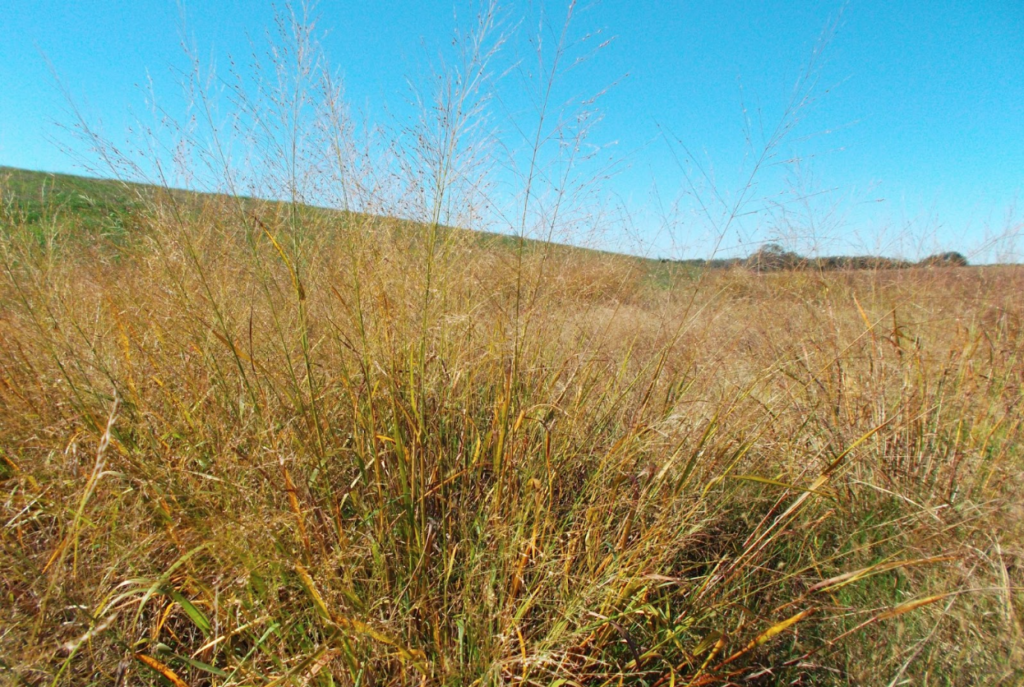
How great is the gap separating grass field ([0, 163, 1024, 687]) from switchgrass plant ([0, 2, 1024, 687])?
1 cm

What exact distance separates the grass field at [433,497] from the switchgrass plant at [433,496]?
0.01 meters

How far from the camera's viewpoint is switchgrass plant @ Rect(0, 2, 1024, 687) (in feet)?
3.02

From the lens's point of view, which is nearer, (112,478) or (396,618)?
(396,618)

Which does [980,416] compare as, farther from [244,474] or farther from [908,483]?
[244,474]

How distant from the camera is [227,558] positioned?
96 centimetres

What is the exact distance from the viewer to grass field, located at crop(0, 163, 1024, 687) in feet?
3.02

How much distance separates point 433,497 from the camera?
3.63ft

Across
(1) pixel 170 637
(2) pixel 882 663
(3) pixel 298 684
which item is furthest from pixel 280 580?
(2) pixel 882 663

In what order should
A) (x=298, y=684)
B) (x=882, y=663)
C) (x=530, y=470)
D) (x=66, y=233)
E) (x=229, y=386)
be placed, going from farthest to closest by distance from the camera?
(x=66, y=233) → (x=229, y=386) → (x=530, y=470) → (x=882, y=663) → (x=298, y=684)

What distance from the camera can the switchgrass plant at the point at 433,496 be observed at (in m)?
0.92

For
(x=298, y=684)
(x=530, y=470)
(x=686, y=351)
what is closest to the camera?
(x=298, y=684)

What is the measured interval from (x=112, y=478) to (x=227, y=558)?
1.75 ft

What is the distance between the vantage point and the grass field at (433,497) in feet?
3.02

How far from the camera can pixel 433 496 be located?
1.10 meters
